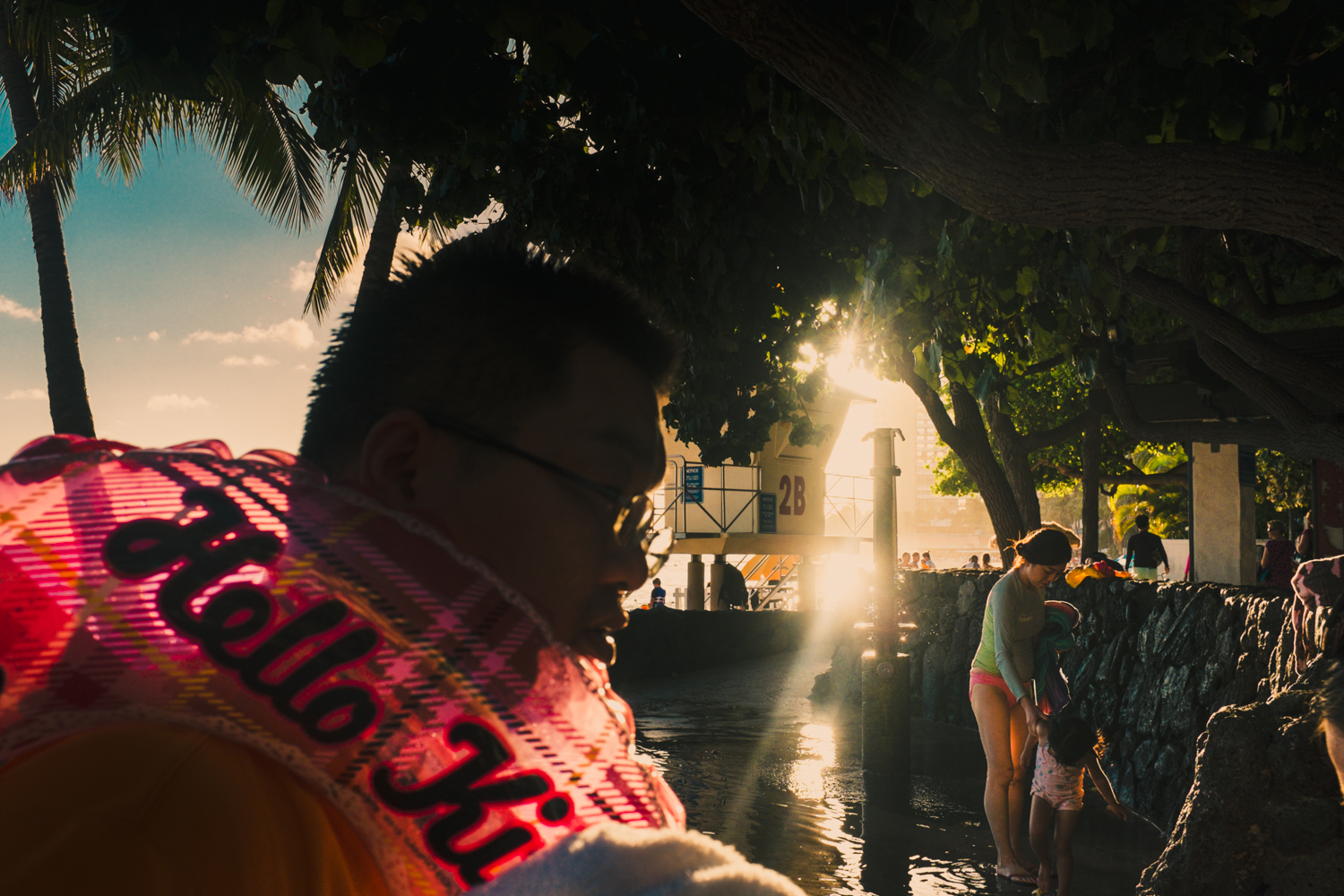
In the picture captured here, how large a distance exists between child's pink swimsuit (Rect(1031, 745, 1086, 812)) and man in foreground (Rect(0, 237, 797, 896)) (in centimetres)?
556

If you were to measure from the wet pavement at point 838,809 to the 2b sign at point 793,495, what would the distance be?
1561 cm

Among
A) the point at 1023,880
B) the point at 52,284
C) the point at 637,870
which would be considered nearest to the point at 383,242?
the point at 52,284

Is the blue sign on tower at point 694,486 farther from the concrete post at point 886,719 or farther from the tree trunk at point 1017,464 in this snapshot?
the concrete post at point 886,719

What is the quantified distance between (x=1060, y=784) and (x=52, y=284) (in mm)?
12680

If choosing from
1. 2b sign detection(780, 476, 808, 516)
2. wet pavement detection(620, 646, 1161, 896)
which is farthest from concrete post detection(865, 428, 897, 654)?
2b sign detection(780, 476, 808, 516)

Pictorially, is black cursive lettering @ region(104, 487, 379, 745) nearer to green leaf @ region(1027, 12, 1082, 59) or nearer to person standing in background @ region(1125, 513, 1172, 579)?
green leaf @ region(1027, 12, 1082, 59)

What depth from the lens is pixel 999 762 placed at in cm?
616

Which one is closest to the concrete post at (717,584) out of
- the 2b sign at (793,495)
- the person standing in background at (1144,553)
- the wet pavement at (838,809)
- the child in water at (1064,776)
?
the 2b sign at (793,495)

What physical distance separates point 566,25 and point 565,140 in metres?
2.10

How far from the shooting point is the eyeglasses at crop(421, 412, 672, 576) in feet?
3.16

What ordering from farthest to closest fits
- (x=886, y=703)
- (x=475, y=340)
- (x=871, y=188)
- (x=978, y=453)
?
(x=978, y=453) < (x=886, y=703) < (x=871, y=188) < (x=475, y=340)

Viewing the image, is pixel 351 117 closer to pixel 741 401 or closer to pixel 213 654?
pixel 741 401

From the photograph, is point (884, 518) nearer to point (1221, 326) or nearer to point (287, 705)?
point (1221, 326)

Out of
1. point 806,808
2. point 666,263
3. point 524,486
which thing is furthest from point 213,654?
point 806,808
